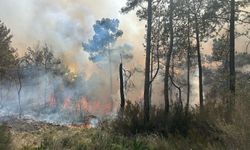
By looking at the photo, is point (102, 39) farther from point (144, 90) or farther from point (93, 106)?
point (144, 90)

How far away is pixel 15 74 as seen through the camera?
61.7m

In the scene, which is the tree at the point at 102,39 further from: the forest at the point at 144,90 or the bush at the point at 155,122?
A: the bush at the point at 155,122

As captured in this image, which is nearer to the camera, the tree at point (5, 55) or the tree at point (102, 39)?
the tree at point (5, 55)

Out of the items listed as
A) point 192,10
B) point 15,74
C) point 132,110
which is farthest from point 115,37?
point 132,110

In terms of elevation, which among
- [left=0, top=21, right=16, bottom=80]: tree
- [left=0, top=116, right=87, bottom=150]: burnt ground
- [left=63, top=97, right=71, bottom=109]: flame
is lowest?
[left=0, top=116, right=87, bottom=150]: burnt ground

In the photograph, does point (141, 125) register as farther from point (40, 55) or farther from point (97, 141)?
point (40, 55)

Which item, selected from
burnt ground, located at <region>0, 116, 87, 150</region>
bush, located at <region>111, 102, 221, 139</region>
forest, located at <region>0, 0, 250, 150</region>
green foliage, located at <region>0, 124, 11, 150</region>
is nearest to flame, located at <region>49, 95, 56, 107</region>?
forest, located at <region>0, 0, 250, 150</region>

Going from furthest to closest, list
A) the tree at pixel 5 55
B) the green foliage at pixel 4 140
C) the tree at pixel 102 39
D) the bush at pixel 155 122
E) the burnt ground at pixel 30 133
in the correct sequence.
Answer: the tree at pixel 102 39 < the tree at pixel 5 55 < the bush at pixel 155 122 < the burnt ground at pixel 30 133 < the green foliage at pixel 4 140

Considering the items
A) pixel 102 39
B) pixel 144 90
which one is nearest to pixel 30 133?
pixel 144 90

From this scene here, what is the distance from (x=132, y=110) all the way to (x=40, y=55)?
47478 millimetres

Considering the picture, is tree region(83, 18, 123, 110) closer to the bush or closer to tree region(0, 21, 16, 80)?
tree region(0, 21, 16, 80)

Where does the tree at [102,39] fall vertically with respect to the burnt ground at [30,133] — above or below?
above

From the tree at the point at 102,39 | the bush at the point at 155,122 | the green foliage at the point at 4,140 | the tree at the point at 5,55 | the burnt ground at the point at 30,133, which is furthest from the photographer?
the tree at the point at 102,39

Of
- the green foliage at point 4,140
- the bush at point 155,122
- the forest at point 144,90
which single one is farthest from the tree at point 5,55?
the green foliage at point 4,140
